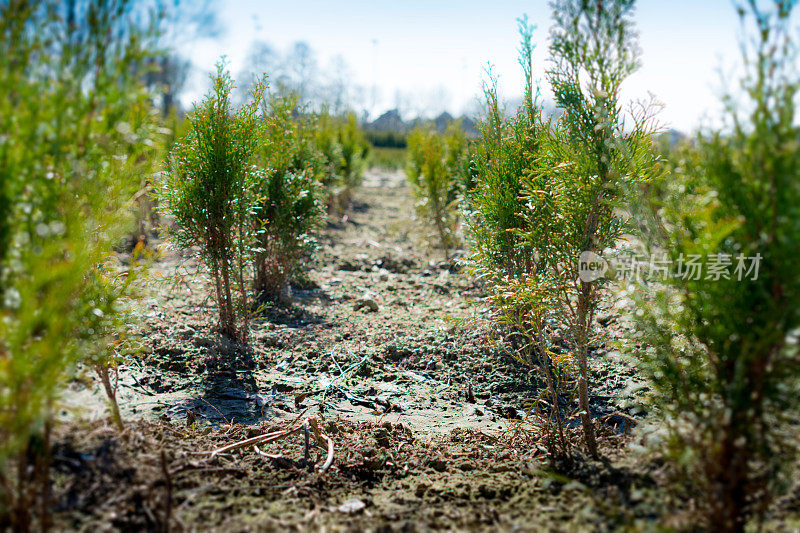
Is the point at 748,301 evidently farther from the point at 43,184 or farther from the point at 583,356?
the point at 43,184

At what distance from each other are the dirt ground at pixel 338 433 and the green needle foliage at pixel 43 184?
267 millimetres

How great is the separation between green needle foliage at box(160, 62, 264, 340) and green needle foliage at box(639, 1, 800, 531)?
374 centimetres

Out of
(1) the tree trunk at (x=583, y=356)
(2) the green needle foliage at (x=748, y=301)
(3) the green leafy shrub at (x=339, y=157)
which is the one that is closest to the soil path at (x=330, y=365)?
(1) the tree trunk at (x=583, y=356)

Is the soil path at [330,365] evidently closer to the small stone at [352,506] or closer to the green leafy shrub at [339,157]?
the small stone at [352,506]

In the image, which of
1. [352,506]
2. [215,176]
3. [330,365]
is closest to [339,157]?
[215,176]

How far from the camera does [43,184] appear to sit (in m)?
2.00

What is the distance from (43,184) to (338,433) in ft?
7.53

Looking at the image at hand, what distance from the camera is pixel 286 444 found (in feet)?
10.6

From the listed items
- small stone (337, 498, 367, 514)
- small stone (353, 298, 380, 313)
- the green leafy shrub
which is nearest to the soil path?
small stone (353, 298, 380, 313)

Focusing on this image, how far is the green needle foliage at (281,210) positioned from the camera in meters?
6.27

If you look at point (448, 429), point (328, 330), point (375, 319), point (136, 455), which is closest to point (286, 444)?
point (136, 455)

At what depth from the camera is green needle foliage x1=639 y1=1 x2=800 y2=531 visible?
1.83 meters

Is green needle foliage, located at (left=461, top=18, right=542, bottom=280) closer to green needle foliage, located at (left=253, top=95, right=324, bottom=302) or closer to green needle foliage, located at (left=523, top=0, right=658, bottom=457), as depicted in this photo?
green needle foliage, located at (left=523, top=0, right=658, bottom=457)

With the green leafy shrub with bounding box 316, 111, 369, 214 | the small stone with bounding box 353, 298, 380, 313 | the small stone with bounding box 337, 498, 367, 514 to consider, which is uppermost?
the green leafy shrub with bounding box 316, 111, 369, 214
